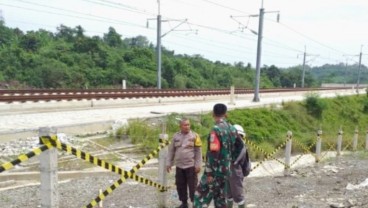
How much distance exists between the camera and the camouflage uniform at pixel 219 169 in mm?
5180

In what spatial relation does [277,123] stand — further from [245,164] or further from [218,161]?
[218,161]

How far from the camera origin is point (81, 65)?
40.4m

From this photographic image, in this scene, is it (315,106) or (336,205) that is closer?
(336,205)

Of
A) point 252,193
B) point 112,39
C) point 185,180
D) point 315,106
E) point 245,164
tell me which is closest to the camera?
point 245,164

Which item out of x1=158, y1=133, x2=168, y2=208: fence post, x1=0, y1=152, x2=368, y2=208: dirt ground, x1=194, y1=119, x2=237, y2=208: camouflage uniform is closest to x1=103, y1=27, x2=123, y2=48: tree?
x1=0, y1=152, x2=368, y2=208: dirt ground

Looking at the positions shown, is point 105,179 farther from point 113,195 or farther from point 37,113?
point 37,113

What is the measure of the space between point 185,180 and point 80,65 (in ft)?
118

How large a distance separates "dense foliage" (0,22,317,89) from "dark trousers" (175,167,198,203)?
94.3 feet

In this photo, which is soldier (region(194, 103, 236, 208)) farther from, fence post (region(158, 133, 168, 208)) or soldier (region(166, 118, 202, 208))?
fence post (region(158, 133, 168, 208))

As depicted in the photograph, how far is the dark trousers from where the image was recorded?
21.4 ft

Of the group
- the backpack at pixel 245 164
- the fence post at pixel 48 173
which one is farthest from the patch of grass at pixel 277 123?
the fence post at pixel 48 173

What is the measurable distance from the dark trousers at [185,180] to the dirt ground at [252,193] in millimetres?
631

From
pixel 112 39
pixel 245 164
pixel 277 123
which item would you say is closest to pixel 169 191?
pixel 245 164

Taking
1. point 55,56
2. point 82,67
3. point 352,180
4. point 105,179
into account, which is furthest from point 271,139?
point 55,56
